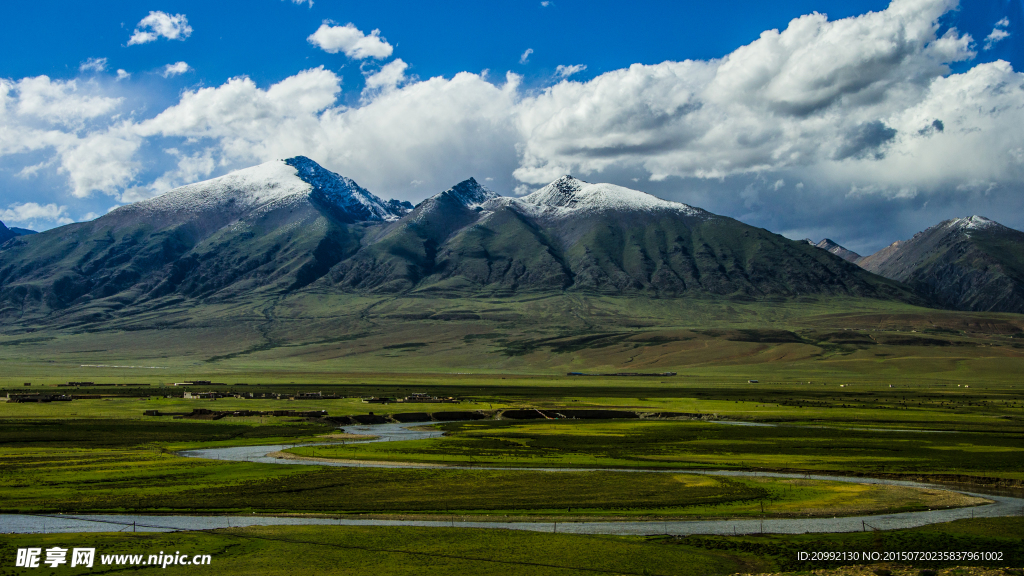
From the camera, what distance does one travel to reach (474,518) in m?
45.0

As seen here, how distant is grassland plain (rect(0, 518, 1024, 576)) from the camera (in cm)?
3394

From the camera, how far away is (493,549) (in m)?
37.2

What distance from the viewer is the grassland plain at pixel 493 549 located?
33938mm

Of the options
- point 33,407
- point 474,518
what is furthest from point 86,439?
point 474,518

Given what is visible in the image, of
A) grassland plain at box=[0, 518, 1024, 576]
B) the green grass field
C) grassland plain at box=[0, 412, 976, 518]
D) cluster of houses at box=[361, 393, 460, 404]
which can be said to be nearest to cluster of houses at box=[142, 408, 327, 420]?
the green grass field

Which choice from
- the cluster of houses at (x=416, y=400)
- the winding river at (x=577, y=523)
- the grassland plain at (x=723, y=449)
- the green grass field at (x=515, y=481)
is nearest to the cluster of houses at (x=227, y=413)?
the green grass field at (x=515, y=481)

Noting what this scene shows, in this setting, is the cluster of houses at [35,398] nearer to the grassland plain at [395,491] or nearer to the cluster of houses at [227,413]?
the cluster of houses at [227,413]

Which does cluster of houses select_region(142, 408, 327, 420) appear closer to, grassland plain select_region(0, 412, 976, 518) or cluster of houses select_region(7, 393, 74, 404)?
cluster of houses select_region(7, 393, 74, 404)

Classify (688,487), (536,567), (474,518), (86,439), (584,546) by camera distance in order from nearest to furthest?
(536,567) → (584,546) → (474,518) → (688,487) → (86,439)

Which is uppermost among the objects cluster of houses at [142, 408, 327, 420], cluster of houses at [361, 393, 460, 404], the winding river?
the winding river

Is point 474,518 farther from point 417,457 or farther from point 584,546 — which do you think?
point 417,457

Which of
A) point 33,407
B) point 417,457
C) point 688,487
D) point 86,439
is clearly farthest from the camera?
point 33,407

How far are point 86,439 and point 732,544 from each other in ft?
227

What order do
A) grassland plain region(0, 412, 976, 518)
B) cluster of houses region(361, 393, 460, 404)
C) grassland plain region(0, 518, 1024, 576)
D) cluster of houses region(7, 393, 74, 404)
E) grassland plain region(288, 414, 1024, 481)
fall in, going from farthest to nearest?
cluster of houses region(361, 393, 460, 404)
cluster of houses region(7, 393, 74, 404)
grassland plain region(288, 414, 1024, 481)
grassland plain region(0, 412, 976, 518)
grassland plain region(0, 518, 1024, 576)
